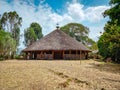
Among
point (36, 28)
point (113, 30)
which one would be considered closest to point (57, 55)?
point (113, 30)

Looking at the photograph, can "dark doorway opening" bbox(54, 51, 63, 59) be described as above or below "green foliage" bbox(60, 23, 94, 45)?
below

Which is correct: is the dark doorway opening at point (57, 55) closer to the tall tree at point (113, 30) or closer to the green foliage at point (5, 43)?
the green foliage at point (5, 43)

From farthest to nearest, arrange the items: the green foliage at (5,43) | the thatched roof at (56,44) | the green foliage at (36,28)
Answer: the green foliage at (36,28), the green foliage at (5,43), the thatched roof at (56,44)

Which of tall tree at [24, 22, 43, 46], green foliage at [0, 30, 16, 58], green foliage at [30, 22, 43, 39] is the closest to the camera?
green foliage at [0, 30, 16, 58]

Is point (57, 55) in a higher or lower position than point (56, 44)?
lower

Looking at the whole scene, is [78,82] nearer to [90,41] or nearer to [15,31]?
[15,31]

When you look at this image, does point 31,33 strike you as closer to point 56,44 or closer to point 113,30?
point 56,44

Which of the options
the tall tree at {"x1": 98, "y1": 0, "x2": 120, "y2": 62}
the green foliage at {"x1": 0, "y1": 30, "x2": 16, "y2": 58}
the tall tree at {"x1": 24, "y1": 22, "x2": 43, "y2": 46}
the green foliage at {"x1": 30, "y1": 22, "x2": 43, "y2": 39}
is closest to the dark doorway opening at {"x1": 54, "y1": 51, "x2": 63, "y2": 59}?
the green foliage at {"x1": 0, "y1": 30, "x2": 16, "y2": 58}

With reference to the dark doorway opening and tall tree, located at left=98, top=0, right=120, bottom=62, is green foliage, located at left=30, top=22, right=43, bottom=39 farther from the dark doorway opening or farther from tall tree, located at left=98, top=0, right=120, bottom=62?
tall tree, located at left=98, top=0, right=120, bottom=62

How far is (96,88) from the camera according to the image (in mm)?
8664

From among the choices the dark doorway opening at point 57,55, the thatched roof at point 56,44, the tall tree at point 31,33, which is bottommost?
the dark doorway opening at point 57,55

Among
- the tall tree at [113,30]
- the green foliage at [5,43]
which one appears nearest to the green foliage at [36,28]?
the green foliage at [5,43]

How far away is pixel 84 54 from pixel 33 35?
2416cm

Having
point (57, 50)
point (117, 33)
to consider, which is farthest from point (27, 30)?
point (117, 33)
